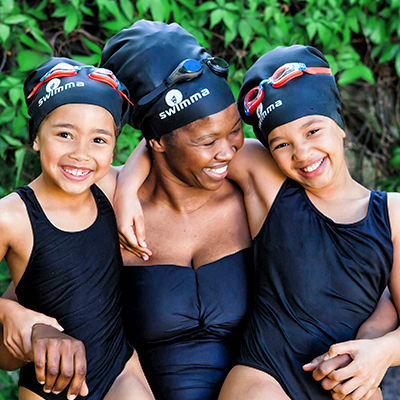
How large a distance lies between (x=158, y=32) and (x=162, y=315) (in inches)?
43.5

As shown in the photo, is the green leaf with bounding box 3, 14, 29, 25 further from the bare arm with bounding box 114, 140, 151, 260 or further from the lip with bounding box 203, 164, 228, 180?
the lip with bounding box 203, 164, 228, 180

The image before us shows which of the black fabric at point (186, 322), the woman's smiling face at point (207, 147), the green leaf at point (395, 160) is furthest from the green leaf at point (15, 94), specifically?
the green leaf at point (395, 160)

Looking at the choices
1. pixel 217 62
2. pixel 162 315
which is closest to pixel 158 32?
pixel 217 62

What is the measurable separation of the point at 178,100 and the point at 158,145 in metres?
0.22

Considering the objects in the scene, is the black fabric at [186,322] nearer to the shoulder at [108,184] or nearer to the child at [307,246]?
the child at [307,246]

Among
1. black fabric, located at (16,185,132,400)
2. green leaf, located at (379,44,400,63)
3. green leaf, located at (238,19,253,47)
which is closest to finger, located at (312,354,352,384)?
black fabric, located at (16,185,132,400)

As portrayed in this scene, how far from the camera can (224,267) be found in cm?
229

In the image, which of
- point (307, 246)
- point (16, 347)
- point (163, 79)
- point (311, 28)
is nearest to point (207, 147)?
point (163, 79)

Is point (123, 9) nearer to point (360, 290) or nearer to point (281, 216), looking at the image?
point (281, 216)

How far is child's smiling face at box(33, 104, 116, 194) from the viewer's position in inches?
79.4

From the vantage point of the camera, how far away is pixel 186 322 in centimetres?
217

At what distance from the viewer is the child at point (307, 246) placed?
6.76ft

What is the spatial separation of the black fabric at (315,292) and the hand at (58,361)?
621 millimetres

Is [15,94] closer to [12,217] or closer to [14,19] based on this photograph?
[14,19]
